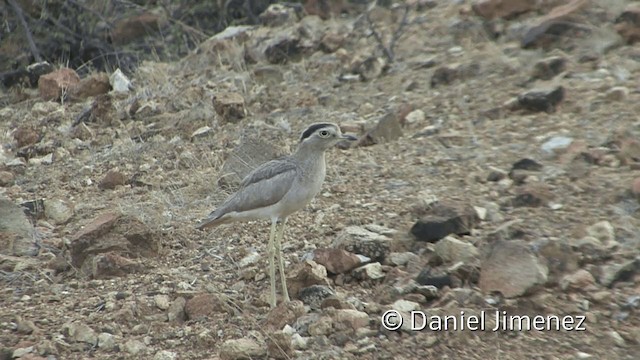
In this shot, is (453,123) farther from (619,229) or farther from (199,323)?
(199,323)

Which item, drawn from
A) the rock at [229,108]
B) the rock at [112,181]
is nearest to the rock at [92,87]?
the rock at [229,108]

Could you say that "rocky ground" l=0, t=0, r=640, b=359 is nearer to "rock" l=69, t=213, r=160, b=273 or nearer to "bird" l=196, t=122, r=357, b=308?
"rock" l=69, t=213, r=160, b=273

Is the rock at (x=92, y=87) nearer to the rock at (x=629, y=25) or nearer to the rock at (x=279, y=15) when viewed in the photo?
the rock at (x=279, y=15)

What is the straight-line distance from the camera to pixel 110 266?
6266 mm

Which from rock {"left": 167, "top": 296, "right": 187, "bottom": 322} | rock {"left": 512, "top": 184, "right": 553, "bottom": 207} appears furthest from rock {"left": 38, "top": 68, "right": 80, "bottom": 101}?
rock {"left": 512, "top": 184, "right": 553, "bottom": 207}

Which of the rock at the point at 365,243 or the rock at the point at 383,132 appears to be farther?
the rock at the point at 383,132

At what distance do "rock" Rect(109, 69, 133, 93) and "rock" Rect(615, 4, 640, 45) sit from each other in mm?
4758

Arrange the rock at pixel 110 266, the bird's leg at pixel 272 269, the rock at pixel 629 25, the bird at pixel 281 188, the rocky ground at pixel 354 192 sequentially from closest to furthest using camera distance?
the rocky ground at pixel 354 192 < the bird's leg at pixel 272 269 < the bird at pixel 281 188 < the rock at pixel 110 266 < the rock at pixel 629 25

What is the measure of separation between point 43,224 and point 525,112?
369 centimetres

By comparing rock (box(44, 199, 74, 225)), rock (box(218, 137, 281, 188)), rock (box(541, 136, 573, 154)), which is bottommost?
rock (box(44, 199, 74, 225))

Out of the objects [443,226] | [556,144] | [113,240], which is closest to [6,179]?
[113,240]

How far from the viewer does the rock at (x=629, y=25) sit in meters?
8.87

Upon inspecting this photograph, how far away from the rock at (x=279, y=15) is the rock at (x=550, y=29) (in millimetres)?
3179

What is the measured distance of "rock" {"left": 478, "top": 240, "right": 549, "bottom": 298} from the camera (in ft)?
17.5
